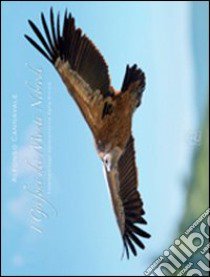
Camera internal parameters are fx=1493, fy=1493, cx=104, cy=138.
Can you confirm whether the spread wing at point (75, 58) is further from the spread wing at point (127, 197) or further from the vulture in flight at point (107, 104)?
the spread wing at point (127, 197)

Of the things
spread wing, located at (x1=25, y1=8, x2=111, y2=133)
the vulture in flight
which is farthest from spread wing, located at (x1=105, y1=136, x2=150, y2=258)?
spread wing, located at (x1=25, y1=8, x2=111, y2=133)

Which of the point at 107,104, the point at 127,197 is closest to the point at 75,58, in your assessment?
the point at 107,104

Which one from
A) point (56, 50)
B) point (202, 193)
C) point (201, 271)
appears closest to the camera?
point (56, 50)

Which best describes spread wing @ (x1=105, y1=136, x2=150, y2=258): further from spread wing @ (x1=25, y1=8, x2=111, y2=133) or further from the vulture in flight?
spread wing @ (x1=25, y1=8, x2=111, y2=133)

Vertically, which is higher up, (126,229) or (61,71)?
(61,71)

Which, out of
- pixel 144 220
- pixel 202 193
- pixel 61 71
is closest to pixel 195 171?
pixel 202 193

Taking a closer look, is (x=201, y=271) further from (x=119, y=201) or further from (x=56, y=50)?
(x=56, y=50)
